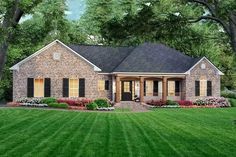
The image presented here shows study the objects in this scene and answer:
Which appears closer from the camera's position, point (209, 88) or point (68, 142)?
point (68, 142)

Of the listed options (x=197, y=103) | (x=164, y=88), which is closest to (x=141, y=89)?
(x=164, y=88)

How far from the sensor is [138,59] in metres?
43.7

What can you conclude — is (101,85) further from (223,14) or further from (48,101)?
(223,14)

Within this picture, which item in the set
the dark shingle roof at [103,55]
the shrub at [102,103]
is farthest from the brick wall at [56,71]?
the shrub at [102,103]

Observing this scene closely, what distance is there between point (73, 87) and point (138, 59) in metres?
7.76

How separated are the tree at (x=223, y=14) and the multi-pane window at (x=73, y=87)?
87.0ft

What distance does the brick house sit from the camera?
38.8 meters

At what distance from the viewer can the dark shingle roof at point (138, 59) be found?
1686 inches

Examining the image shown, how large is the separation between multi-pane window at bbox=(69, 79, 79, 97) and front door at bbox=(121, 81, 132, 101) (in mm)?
6592

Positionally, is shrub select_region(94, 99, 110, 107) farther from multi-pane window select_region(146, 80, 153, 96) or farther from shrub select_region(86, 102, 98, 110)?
multi-pane window select_region(146, 80, 153, 96)

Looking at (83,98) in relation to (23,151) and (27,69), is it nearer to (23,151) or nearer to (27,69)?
(27,69)

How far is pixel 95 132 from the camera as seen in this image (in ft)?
61.4

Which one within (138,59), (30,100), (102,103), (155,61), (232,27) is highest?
(138,59)

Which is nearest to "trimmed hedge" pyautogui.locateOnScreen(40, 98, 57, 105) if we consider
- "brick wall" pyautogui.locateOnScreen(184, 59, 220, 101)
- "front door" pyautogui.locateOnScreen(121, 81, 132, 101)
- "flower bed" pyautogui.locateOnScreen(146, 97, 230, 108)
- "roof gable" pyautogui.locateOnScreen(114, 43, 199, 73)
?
"roof gable" pyautogui.locateOnScreen(114, 43, 199, 73)
